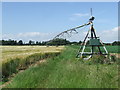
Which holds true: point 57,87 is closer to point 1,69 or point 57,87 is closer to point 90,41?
point 1,69

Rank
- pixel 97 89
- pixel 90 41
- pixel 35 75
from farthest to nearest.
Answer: pixel 90 41 → pixel 35 75 → pixel 97 89

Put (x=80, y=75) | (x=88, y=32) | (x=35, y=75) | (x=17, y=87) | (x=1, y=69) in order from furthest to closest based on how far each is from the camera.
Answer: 1. (x=88, y=32)
2. (x=1, y=69)
3. (x=35, y=75)
4. (x=80, y=75)
5. (x=17, y=87)

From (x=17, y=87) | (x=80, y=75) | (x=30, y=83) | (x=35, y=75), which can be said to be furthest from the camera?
(x=35, y=75)

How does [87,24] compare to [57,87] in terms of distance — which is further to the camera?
[87,24]

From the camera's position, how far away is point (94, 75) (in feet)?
24.9

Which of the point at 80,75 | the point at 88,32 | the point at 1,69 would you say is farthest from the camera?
the point at 88,32

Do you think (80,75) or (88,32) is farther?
(88,32)

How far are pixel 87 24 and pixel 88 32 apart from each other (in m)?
1.20

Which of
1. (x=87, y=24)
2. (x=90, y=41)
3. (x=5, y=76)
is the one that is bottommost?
(x=5, y=76)

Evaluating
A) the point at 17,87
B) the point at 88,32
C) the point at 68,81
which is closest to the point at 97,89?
the point at 68,81

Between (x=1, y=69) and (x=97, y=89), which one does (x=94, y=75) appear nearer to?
(x=97, y=89)

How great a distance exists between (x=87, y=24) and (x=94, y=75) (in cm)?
1203

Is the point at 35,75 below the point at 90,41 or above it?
below

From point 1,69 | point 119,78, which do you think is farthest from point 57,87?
point 1,69
